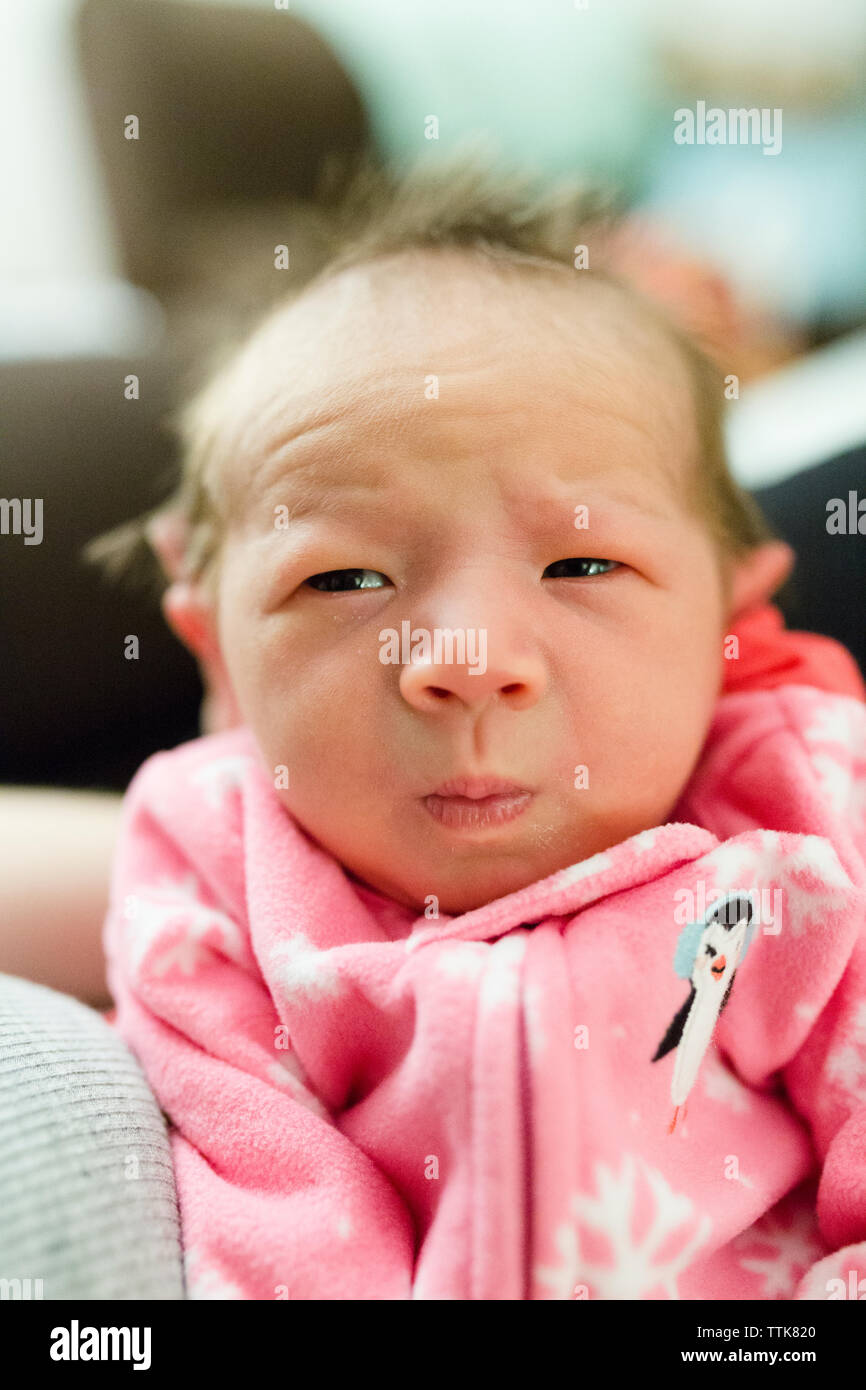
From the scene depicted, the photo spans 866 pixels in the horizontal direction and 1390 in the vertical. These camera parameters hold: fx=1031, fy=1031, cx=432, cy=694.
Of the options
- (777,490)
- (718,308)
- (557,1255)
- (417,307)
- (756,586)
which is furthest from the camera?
(718,308)

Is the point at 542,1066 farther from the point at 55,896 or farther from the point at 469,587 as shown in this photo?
the point at 55,896

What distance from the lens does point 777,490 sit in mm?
822

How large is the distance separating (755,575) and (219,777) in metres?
0.37

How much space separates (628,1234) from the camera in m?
0.44

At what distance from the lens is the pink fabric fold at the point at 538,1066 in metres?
0.44

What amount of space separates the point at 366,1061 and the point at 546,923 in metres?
0.11

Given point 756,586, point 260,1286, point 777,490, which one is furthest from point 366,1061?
point 777,490

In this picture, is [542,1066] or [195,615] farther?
[195,615]

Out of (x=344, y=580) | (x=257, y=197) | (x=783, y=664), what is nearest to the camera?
(x=344, y=580)

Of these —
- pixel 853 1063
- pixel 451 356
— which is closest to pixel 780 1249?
pixel 853 1063

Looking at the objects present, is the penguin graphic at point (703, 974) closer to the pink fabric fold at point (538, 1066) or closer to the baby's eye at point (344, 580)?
the pink fabric fold at point (538, 1066)

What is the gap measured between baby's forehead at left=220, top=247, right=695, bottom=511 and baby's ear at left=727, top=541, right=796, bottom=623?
0.10m

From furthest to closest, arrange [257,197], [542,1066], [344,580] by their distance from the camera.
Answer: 1. [257,197]
2. [344,580]
3. [542,1066]

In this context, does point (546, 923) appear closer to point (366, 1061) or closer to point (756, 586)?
point (366, 1061)
